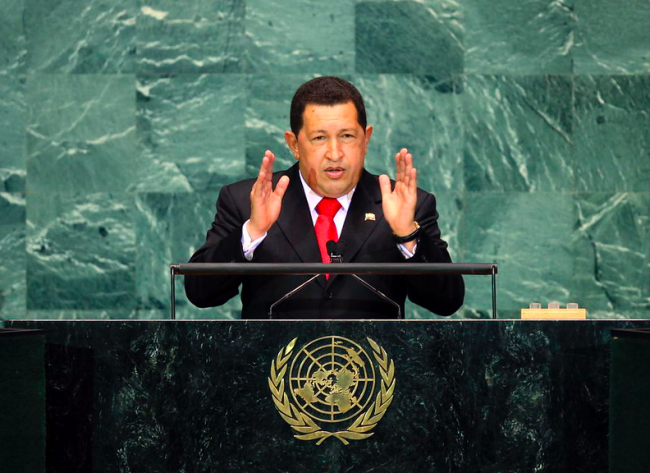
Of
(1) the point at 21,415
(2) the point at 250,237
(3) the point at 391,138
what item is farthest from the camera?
(3) the point at 391,138

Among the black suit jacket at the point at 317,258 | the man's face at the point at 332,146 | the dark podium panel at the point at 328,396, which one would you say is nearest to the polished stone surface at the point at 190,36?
the black suit jacket at the point at 317,258

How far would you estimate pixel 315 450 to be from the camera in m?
2.82

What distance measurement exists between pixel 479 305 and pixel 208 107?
1.99m

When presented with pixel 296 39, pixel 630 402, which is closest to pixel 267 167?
pixel 630 402

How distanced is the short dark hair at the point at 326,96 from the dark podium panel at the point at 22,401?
1473 mm

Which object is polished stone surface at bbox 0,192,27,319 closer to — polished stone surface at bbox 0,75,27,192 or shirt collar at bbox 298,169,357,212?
polished stone surface at bbox 0,75,27,192

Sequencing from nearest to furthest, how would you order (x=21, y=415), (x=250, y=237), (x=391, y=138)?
(x=21, y=415) < (x=250, y=237) < (x=391, y=138)

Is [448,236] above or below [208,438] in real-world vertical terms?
above

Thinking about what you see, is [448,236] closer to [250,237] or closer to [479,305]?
[479,305]

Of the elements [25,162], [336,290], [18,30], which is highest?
[18,30]

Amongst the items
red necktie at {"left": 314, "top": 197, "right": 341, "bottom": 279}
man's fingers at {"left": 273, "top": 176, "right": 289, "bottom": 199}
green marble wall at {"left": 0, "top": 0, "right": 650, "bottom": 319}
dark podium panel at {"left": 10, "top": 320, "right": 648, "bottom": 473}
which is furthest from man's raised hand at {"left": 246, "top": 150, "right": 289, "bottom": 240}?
green marble wall at {"left": 0, "top": 0, "right": 650, "bottom": 319}

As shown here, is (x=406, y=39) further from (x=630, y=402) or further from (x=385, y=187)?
(x=630, y=402)

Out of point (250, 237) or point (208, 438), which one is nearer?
point (208, 438)

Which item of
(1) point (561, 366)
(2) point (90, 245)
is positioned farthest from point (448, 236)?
(1) point (561, 366)
